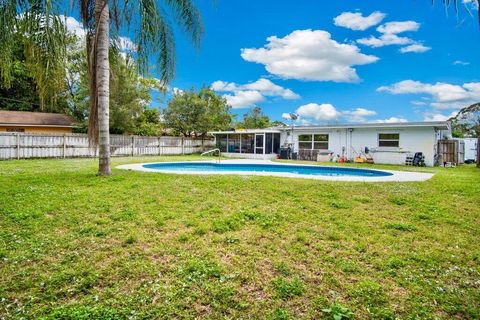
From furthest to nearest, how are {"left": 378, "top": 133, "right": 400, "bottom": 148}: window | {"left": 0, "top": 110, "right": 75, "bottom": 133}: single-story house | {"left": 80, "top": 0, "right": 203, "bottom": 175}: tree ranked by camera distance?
{"left": 0, "top": 110, "right": 75, "bottom": 133}: single-story house → {"left": 378, "top": 133, "right": 400, "bottom": 148}: window → {"left": 80, "top": 0, "right": 203, "bottom": 175}: tree

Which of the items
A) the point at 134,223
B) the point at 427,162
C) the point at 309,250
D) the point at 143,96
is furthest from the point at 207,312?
the point at 143,96

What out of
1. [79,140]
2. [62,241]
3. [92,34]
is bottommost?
[62,241]

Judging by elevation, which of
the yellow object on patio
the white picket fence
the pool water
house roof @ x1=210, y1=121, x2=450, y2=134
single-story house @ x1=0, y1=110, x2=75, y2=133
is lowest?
the pool water

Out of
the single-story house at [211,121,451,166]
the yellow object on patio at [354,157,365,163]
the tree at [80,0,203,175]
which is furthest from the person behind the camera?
the yellow object on patio at [354,157,365,163]

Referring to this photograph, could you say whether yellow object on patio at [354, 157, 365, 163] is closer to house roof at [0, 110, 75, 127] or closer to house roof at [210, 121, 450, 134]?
house roof at [210, 121, 450, 134]

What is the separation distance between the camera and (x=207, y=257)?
3367 mm

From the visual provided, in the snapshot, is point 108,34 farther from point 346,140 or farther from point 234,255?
point 346,140

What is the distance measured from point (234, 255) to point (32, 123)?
74.5 ft

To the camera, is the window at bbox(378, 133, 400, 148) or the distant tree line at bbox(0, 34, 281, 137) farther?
the distant tree line at bbox(0, 34, 281, 137)

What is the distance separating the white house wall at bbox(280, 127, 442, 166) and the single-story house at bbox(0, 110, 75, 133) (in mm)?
17454

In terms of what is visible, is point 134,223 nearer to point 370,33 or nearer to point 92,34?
point 92,34

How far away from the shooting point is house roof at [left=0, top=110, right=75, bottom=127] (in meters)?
19.6

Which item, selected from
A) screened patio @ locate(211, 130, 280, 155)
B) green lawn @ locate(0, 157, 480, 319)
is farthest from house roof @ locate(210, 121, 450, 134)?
green lawn @ locate(0, 157, 480, 319)

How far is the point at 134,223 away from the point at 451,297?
395 centimetres
